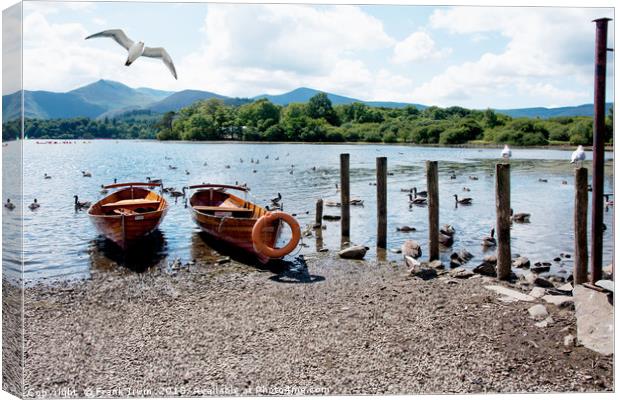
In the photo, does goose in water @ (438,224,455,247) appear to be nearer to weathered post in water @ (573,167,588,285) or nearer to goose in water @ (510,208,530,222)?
goose in water @ (510,208,530,222)

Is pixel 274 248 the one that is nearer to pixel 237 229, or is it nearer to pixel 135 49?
pixel 237 229

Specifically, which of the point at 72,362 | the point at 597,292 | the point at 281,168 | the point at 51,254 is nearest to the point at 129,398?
the point at 72,362

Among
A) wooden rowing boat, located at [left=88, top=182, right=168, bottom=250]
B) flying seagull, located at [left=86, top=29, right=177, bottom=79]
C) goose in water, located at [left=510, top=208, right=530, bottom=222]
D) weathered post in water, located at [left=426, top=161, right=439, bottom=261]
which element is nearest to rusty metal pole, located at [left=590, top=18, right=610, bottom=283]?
weathered post in water, located at [left=426, top=161, right=439, bottom=261]

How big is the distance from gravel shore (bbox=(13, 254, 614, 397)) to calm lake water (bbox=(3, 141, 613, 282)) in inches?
60.8

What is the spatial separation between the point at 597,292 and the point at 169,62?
624cm

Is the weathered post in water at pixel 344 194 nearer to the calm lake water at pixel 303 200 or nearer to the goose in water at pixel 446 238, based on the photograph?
the calm lake water at pixel 303 200

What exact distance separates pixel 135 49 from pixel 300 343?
444cm

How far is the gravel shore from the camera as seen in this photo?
19.3 ft

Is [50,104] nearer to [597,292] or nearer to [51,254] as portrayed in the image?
[51,254]

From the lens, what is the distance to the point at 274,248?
36.5 ft

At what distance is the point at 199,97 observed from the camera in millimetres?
10828

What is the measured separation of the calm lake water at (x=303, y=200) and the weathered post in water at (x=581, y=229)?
20.5 inches

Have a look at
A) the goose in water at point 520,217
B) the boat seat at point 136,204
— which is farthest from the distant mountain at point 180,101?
the goose in water at point 520,217

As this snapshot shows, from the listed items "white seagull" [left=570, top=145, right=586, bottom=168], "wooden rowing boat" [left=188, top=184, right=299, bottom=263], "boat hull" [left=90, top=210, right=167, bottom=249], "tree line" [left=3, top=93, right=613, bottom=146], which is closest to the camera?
"white seagull" [left=570, top=145, right=586, bottom=168]
